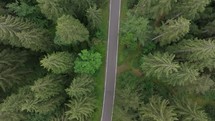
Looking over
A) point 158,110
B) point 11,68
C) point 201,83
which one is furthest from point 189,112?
point 11,68

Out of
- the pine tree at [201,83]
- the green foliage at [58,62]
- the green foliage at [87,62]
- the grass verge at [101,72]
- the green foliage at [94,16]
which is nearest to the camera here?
the green foliage at [58,62]

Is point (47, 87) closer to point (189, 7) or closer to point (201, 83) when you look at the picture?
point (201, 83)

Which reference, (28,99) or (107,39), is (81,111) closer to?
(28,99)

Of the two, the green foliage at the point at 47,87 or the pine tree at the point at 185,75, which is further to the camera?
the green foliage at the point at 47,87

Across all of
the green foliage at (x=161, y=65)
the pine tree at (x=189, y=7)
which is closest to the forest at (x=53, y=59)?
the green foliage at (x=161, y=65)

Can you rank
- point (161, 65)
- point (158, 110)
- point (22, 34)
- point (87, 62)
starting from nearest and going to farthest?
point (161, 65) < point (158, 110) < point (22, 34) < point (87, 62)

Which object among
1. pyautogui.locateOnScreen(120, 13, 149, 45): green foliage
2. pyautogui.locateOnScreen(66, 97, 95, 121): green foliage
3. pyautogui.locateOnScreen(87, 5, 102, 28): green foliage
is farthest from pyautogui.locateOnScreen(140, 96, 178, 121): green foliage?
pyautogui.locateOnScreen(87, 5, 102, 28): green foliage

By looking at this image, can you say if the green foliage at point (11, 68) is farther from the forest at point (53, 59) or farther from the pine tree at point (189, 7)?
the pine tree at point (189, 7)

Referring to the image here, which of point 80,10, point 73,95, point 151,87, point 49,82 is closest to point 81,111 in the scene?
point 73,95

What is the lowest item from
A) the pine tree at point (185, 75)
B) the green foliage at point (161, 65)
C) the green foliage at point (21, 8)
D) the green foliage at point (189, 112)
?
the green foliage at point (189, 112)
